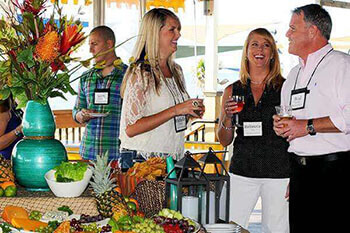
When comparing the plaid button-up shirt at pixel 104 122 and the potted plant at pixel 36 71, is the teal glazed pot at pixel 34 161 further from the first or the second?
the plaid button-up shirt at pixel 104 122

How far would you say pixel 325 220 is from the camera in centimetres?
340

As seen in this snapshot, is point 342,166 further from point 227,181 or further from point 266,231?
point 227,181

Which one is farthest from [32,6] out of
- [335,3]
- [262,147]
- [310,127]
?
[335,3]

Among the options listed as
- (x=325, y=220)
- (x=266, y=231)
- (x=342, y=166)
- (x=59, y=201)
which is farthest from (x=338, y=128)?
(x=59, y=201)

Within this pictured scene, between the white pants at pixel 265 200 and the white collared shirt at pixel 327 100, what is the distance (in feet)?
0.98

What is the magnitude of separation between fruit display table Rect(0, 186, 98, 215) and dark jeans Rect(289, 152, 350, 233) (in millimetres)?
1386

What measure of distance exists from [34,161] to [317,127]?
1.49 meters

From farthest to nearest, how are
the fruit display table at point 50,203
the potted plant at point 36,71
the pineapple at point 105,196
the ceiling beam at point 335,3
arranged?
1. the ceiling beam at point 335,3
2. the potted plant at point 36,71
3. the fruit display table at point 50,203
4. the pineapple at point 105,196

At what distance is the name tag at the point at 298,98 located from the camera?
332 centimetres

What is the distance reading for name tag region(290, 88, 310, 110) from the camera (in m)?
3.32

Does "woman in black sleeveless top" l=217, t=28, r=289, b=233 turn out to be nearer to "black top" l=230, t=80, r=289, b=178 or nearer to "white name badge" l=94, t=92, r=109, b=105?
"black top" l=230, t=80, r=289, b=178

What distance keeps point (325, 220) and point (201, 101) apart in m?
1.06

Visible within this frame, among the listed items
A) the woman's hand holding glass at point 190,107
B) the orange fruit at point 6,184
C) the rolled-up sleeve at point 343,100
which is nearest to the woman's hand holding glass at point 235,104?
the woman's hand holding glass at point 190,107

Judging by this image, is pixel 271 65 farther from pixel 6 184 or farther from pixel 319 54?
pixel 6 184
